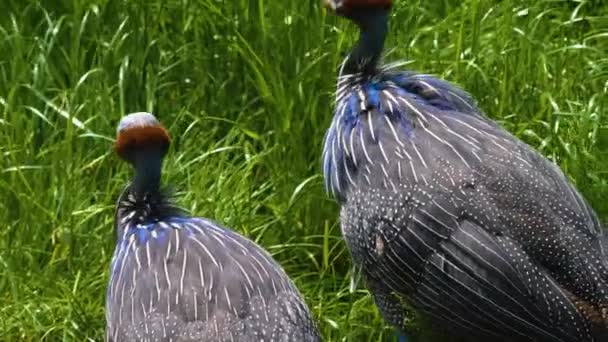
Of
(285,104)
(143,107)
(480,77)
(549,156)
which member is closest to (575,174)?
(549,156)

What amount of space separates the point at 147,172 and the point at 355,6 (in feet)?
2.54

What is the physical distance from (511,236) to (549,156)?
1.04 meters

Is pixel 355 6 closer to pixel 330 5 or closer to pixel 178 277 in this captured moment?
pixel 330 5

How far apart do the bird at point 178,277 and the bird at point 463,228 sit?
30cm

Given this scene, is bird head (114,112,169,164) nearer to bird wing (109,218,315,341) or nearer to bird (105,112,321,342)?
bird (105,112,321,342)

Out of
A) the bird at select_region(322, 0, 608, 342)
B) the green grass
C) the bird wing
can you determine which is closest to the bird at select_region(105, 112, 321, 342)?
the bird wing

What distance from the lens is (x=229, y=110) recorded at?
577 cm

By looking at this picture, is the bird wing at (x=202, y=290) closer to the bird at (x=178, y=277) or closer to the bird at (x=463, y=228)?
the bird at (x=178, y=277)

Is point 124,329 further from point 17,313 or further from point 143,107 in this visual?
point 143,107

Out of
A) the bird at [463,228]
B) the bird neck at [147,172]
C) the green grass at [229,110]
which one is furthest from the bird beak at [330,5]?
the bird neck at [147,172]

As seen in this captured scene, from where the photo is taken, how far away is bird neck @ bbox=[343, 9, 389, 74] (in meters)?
4.94

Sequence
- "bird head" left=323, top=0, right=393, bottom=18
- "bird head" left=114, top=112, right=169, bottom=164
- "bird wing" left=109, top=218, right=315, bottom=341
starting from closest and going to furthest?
"bird wing" left=109, top=218, right=315, bottom=341 < "bird head" left=114, top=112, right=169, bottom=164 < "bird head" left=323, top=0, right=393, bottom=18

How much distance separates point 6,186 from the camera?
5305 mm

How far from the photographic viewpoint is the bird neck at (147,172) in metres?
4.61
